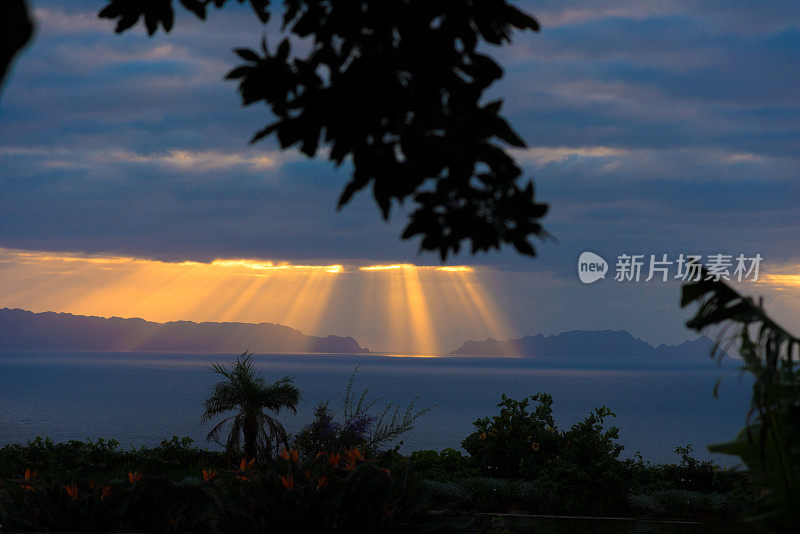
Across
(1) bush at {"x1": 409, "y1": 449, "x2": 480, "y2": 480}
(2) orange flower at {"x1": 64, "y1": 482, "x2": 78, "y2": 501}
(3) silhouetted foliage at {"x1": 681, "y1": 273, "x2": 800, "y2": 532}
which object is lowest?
(1) bush at {"x1": 409, "y1": 449, "x2": 480, "y2": 480}

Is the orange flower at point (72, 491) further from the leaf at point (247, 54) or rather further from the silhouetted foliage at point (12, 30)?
the silhouetted foliage at point (12, 30)

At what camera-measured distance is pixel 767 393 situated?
478 centimetres

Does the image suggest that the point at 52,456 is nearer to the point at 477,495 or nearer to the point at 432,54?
the point at 477,495

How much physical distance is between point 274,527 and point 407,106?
4.08m

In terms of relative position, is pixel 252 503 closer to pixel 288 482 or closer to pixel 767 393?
pixel 288 482

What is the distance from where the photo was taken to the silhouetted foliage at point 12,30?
9.71 ft

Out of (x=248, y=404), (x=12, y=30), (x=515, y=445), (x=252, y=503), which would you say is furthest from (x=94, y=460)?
(x=12, y=30)

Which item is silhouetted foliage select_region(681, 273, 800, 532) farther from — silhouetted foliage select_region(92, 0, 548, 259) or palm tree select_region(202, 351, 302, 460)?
palm tree select_region(202, 351, 302, 460)

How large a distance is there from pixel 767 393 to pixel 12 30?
185 inches

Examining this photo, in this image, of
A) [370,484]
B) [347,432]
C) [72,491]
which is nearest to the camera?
[370,484]

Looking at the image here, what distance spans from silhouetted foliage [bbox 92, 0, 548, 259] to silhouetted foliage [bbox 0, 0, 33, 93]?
1.12m

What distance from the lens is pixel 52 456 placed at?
16.8 metres

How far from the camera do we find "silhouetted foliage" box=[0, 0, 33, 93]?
2.96 m

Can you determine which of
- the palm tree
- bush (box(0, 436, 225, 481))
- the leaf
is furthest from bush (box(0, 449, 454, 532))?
the palm tree
